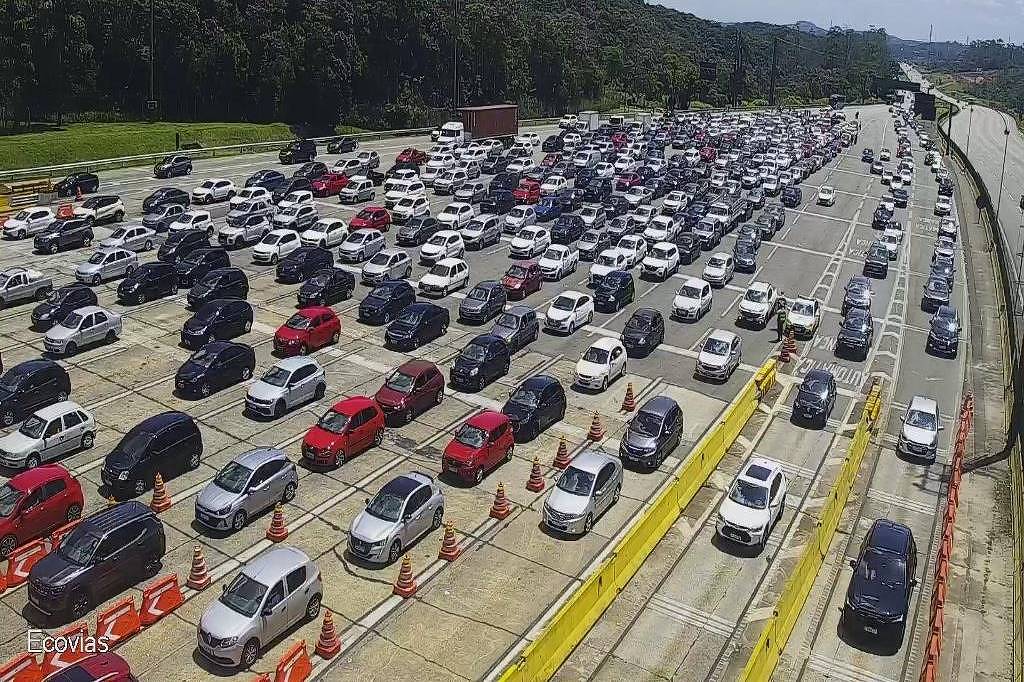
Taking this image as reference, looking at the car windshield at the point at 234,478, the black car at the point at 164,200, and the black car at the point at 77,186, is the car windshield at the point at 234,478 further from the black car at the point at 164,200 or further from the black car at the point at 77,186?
the black car at the point at 77,186

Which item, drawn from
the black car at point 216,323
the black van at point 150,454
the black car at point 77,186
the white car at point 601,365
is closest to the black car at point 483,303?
the white car at point 601,365

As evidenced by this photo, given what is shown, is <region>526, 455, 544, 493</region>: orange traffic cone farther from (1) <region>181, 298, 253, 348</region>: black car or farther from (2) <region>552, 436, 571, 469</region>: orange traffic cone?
(1) <region>181, 298, 253, 348</region>: black car

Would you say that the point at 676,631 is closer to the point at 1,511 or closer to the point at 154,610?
the point at 154,610

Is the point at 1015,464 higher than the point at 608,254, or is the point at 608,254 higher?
the point at 608,254

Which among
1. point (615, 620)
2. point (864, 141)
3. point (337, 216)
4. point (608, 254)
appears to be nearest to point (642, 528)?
point (615, 620)

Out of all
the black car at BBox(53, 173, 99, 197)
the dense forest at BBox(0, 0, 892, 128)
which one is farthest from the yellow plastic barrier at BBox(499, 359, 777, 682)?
the dense forest at BBox(0, 0, 892, 128)

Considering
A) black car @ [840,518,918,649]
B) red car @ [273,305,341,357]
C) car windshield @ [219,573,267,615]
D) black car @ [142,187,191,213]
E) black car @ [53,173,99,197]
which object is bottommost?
black car @ [840,518,918,649]
